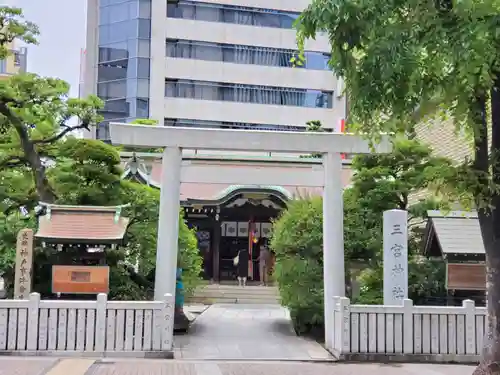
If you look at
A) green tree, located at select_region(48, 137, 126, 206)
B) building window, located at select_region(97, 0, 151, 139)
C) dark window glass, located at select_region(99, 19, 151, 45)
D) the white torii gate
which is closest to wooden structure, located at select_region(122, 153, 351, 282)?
green tree, located at select_region(48, 137, 126, 206)

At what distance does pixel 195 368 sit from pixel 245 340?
3136 mm

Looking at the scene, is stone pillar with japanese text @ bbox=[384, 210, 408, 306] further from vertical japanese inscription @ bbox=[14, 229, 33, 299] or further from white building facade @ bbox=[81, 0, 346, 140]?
white building facade @ bbox=[81, 0, 346, 140]

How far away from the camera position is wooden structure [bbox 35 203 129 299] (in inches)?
445

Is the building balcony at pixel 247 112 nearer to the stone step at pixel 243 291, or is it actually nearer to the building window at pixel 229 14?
the building window at pixel 229 14

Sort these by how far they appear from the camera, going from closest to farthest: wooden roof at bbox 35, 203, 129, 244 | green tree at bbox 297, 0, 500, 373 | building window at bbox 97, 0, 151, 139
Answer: green tree at bbox 297, 0, 500, 373 → wooden roof at bbox 35, 203, 129, 244 → building window at bbox 97, 0, 151, 139

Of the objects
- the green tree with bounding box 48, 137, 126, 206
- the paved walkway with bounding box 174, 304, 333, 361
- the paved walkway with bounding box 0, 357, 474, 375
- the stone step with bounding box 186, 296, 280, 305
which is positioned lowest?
the stone step with bounding box 186, 296, 280, 305

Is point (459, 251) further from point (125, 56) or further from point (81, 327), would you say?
point (125, 56)

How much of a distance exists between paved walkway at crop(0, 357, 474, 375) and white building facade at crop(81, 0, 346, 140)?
2934cm

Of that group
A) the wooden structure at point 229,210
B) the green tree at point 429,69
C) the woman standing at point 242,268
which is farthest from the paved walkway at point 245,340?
the wooden structure at point 229,210

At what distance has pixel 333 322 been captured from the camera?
37.3 ft

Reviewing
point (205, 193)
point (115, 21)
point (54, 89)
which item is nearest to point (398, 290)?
point (54, 89)

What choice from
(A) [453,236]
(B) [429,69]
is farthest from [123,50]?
(B) [429,69]

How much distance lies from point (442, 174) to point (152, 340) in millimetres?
5845

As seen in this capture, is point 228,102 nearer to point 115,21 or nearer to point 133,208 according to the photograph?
point 115,21
